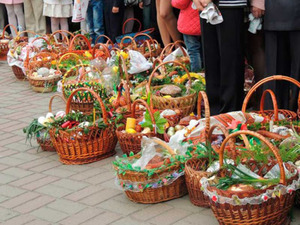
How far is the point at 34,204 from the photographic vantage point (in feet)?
13.8

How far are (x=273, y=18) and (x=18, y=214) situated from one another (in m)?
2.41

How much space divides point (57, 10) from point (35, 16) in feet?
2.48

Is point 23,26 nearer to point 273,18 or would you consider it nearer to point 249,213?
point 273,18

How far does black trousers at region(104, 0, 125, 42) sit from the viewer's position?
8.72 metres

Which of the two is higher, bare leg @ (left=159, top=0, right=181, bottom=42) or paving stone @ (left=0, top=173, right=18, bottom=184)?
bare leg @ (left=159, top=0, right=181, bottom=42)

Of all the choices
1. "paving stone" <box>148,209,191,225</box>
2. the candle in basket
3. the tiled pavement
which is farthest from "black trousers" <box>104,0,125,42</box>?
"paving stone" <box>148,209,191,225</box>

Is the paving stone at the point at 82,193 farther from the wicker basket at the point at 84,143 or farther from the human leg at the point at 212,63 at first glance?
the human leg at the point at 212,63

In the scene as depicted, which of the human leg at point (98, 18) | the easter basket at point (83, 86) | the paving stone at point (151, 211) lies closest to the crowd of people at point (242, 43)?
the easter basket at point (83, 86)

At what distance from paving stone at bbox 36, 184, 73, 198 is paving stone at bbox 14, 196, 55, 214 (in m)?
0.07

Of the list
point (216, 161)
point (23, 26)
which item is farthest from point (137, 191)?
point (23, 26)

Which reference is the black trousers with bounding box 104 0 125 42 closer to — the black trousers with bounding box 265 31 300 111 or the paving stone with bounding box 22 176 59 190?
the black trousers with bounding box 265 31 300 111

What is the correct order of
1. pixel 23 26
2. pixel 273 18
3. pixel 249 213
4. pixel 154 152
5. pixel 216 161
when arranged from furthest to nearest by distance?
pixel 23 26, pixel 273 18, pixel 154 152, pixel 216 161, pixel 249 213

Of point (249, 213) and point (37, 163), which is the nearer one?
point (249, 213)

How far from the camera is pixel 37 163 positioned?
5.02m
